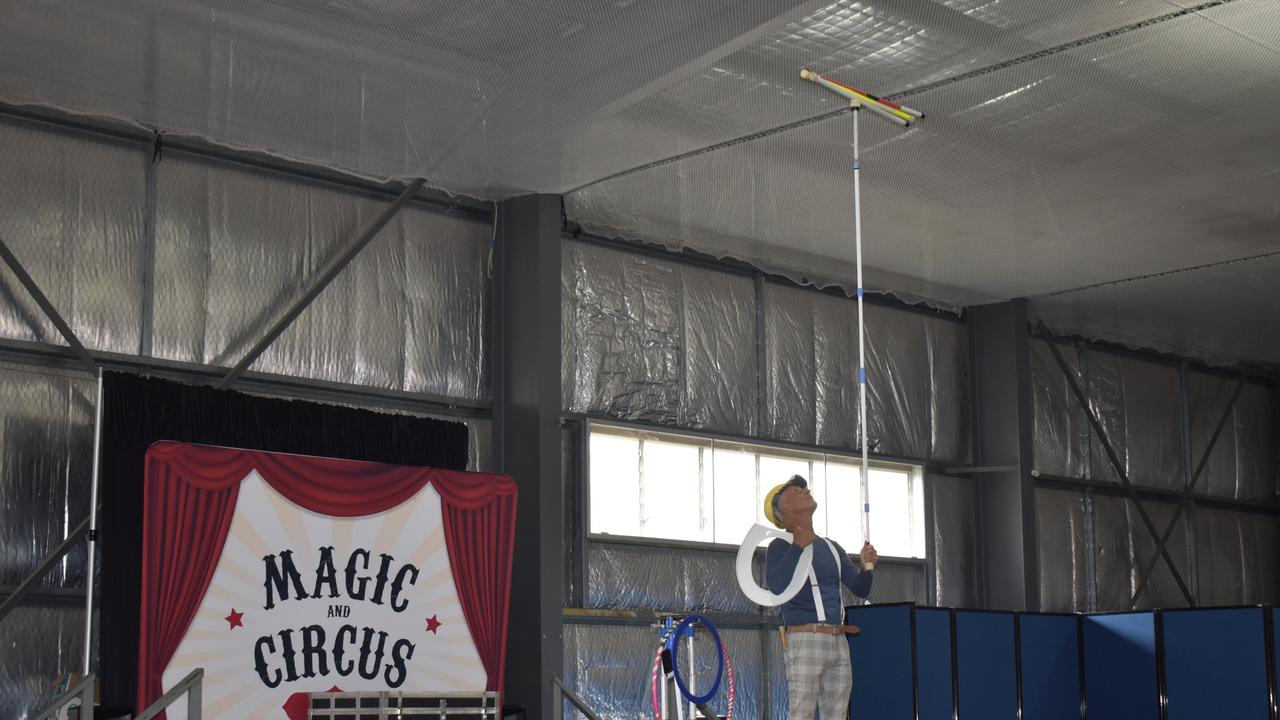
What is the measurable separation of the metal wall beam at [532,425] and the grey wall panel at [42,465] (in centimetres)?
294

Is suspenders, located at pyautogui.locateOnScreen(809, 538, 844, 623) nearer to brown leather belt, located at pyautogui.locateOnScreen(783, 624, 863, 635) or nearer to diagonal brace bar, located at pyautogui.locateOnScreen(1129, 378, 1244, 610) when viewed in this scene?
brown leather belt, located at pyautogui.locateOnScreen(783, 624, 863, 635)

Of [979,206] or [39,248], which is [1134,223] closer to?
[979,206]

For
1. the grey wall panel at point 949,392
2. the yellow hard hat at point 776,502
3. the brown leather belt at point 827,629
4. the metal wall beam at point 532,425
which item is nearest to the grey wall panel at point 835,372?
the grey wall panel at point 949,392

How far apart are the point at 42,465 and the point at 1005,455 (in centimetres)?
885

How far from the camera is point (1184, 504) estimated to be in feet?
51.3

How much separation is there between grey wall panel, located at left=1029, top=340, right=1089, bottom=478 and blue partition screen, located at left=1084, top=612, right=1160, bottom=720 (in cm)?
367

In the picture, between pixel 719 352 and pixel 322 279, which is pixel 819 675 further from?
pixel 719 352

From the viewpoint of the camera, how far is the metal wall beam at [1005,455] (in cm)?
1348

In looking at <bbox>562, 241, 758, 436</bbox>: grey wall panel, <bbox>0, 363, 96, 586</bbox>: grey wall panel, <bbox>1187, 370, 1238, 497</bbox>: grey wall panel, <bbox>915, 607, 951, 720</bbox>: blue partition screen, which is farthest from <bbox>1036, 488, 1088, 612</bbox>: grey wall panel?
<bbox>0, 363, 96, 586</bbox>: grey wall panel

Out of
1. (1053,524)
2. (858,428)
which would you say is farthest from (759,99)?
(1053,524)

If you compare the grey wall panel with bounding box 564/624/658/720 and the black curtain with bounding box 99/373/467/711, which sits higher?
the black curtain with bounding box 99/373/467/711

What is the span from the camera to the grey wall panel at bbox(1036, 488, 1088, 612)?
558 inches

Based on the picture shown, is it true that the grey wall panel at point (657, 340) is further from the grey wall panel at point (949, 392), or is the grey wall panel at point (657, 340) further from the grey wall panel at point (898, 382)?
the grey wall panel at point (949, 392)

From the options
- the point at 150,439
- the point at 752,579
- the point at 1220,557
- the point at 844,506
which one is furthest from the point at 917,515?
the point at 150,439
